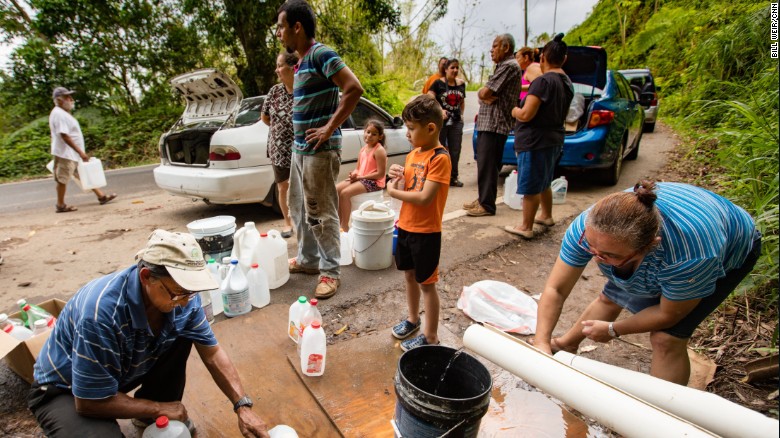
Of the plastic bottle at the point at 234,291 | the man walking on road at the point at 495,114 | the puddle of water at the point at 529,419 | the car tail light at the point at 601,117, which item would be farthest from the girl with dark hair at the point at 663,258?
the car tail light at the point at 601,117

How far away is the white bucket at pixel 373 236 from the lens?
347 centimetres

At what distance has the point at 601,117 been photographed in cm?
519

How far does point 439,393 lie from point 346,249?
213cm

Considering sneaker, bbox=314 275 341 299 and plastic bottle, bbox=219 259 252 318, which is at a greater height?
plastic bottle, bbox=219 259 252 318

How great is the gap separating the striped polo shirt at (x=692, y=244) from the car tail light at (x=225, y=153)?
372cm

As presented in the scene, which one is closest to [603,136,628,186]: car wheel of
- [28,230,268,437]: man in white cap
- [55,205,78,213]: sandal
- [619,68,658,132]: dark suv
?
[619,68,658,132]: dark suv

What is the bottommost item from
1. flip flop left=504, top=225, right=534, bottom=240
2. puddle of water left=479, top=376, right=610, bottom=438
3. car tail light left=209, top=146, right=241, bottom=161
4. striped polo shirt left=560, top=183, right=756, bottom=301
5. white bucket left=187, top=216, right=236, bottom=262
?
puddle of water left=479, top=376, right=610, bottom=438

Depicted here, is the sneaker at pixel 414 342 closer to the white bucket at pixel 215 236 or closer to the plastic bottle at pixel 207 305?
the plastic bottle at pixel 207 305

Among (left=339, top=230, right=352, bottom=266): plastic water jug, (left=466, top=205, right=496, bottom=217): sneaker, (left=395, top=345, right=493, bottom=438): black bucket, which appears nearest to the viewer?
(left=395, top=345, right=493, bottom=438): black bucket

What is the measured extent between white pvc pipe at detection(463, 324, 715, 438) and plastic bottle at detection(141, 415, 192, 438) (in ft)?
4.21

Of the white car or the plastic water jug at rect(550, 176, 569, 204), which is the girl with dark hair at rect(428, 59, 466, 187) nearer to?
the white car

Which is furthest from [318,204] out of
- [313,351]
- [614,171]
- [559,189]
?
[614,171]

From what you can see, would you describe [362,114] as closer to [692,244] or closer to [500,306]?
[500,306]

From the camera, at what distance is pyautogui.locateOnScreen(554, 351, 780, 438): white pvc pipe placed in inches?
49.0
